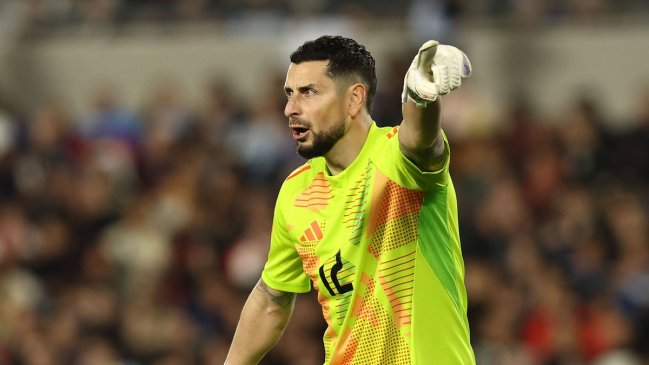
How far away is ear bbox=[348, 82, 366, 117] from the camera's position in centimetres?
534

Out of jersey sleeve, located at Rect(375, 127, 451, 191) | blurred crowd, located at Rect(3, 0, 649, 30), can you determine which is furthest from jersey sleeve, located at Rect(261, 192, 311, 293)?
blurred crowd, located at Rect(3, 0, 649, 30)

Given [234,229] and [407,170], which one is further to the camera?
[234,229]

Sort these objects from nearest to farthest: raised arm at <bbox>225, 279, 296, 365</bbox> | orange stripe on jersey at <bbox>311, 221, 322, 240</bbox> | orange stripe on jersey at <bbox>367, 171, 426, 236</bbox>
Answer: orange stripe on jersey at <bbox>367, 171, 426, 236</bbox> < orange stripe on jersey at <bbox>311, 221, 322, 240</bbox> < raised arm at <bbox>225, 279, 296, 365</bbox>

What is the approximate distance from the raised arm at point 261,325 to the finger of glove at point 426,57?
1.45 meters

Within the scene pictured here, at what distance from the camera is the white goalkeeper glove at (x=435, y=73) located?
184 inches

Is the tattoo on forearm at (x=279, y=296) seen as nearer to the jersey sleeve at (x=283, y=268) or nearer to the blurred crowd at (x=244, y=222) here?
the jersey sleeve at (x=283, y=268)

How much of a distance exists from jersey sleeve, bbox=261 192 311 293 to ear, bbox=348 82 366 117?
559mm

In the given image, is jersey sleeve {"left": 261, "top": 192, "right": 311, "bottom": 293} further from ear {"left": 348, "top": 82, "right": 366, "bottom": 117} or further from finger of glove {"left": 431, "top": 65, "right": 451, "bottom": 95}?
finger of glove {"left": 431, "top": 65, "right": 451, "bottom": 95}

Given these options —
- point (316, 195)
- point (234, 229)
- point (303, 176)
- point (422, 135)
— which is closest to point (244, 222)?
Result: point (234, 229)

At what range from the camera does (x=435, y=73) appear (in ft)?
15.4

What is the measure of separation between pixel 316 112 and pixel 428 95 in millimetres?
732

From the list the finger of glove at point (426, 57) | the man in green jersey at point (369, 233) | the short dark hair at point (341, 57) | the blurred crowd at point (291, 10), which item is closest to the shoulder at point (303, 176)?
the man in green jersey at point (369, 233)

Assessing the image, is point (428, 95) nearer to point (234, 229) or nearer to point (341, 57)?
point (341, 57)

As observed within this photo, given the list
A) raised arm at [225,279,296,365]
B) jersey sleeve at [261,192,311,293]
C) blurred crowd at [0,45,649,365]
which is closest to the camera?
jersey sleeve at [261,192,311,293]
